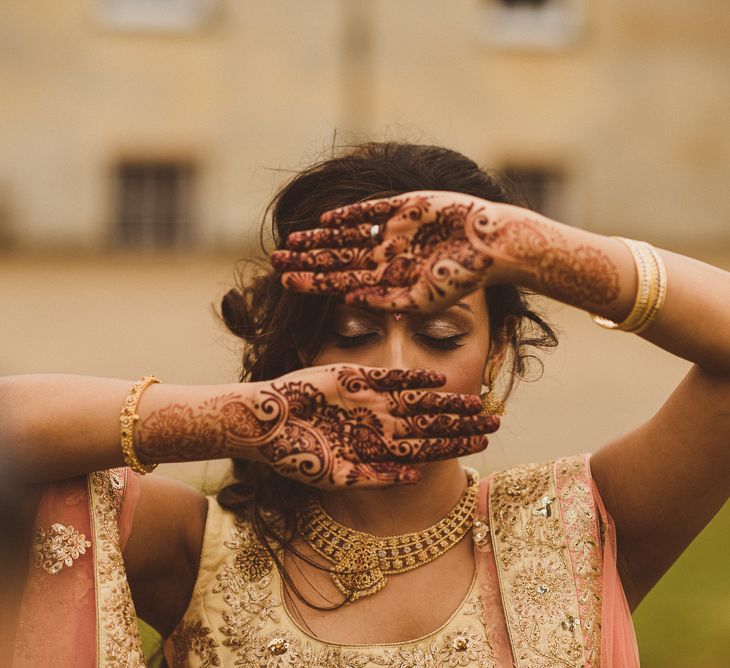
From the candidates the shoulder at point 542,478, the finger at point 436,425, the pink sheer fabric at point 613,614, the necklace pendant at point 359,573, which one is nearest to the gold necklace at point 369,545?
the necklace pendant at point 359,573

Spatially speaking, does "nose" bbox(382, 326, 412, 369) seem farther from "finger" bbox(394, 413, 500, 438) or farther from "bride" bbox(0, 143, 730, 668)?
"finger" bbox(394, 413, 500, 438)

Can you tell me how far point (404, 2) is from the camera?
A: 1688 centimetres

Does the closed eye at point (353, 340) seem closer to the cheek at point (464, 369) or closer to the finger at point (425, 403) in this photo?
the cheek at point (464, 369)

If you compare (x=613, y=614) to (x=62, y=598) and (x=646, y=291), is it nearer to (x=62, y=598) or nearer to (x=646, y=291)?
(x=646, y=291)

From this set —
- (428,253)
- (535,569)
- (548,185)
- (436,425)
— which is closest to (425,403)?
(436,425)

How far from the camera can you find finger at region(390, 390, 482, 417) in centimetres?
232

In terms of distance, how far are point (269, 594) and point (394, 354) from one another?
26.6 inches

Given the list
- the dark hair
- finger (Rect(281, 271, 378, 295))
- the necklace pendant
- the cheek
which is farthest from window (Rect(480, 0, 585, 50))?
finger (Rect(281, 271, 378, 295))

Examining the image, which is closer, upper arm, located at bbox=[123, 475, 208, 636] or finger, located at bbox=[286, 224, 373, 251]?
finger, located at bbox=[286, 224, 373, 251]

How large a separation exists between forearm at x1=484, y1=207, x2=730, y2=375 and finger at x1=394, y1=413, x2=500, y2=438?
12.4 inches

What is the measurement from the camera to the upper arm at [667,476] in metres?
2.71

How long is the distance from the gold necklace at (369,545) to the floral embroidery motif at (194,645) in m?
0.33

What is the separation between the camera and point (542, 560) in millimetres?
2879

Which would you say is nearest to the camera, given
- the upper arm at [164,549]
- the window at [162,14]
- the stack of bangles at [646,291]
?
the stack of bangles at [646,291]
